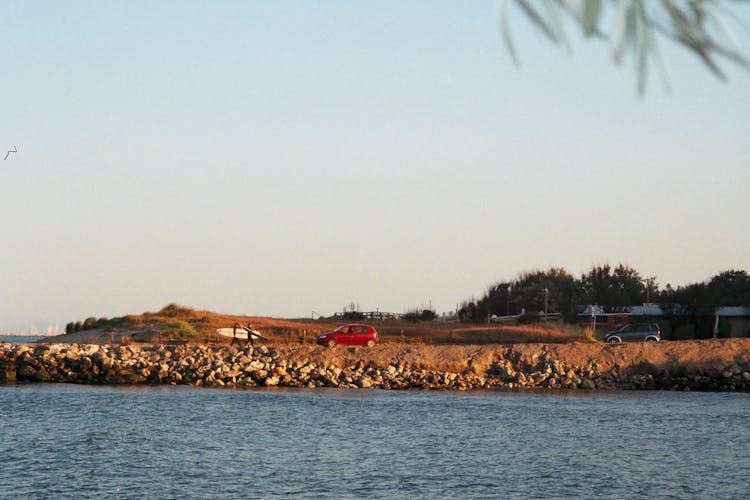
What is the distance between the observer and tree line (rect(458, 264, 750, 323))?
293ft

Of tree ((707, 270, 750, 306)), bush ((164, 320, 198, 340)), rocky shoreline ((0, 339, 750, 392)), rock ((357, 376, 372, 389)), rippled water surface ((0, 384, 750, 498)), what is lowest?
rippled water surface ((0, 384, 750, 498))

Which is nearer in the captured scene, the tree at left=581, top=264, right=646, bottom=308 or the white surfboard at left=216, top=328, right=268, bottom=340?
the white surfboard at left=216, top=328, right=268, bottom=340

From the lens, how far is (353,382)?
4975cm

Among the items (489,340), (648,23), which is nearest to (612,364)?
(489,340)

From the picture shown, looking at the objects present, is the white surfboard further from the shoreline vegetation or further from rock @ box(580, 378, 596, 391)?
rock @ box(580, 378, 596, 391)

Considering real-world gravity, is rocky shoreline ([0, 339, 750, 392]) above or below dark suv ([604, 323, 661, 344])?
below

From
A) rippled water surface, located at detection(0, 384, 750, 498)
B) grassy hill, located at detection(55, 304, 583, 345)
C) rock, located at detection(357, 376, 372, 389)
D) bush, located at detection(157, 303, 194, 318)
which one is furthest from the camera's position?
bush, located at detection(157, 303, 194, 318)

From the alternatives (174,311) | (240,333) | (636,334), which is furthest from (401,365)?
(174,311)

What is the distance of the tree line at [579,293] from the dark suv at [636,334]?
22879mm

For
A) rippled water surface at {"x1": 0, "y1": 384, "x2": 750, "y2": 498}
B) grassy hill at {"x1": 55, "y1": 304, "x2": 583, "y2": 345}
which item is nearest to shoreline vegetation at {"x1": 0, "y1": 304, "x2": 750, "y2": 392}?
rippled water surface at {"x1": 0, "y1": 384, "x2": 750, "y2": 498}

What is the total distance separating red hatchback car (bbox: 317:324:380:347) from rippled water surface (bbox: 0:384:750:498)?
9.79m

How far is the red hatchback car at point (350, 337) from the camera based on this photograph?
182ft

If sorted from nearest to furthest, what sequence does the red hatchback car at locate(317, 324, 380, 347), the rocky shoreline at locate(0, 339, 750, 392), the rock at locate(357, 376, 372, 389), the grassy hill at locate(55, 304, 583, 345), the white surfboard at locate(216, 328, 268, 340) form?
the rock at locate(357, 376, 372, 389) < the rocky shoreline at locate(0, 339, 750, 392) < the red hatchback car at locate(317, 324, 380, 347) < the white surfboard at locate(216, 328, 268, 340) < the grassy hill at locate(55, 304, 583, 345)

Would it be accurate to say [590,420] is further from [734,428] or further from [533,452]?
[533,452]
